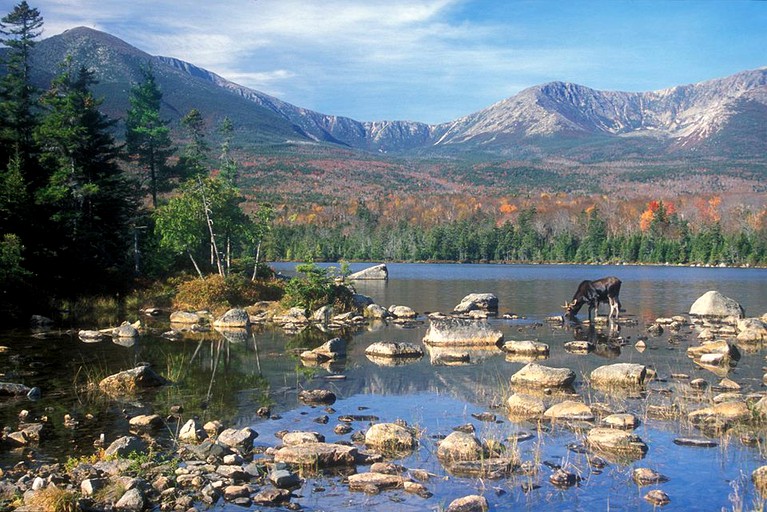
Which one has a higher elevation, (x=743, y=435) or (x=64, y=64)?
(x=64, y=64)

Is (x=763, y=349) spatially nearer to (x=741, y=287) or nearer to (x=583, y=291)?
(x=583, y=291)

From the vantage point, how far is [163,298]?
3841cm

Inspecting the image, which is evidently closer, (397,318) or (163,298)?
(397,318)

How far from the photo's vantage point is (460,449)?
1178 centimetres

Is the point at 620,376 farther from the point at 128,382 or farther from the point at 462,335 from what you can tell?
the point at 128,382

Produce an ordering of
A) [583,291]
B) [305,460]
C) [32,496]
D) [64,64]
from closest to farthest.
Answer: [32,496] < [305,460] < [583,291] < [64,64]

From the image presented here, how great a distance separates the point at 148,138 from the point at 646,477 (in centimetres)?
4332

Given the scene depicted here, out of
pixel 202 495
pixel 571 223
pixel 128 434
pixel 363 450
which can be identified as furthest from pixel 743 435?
pixel 571 223

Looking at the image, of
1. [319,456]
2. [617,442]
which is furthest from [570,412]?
[319,456]

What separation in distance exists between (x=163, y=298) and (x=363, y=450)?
29.0m

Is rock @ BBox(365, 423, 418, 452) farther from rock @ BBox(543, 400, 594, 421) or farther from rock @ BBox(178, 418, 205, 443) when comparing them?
rock @ BBox(543, 400, 594, 421)

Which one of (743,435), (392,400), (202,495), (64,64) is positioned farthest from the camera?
(64,64)

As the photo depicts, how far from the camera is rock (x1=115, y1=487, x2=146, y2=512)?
9.37 meters

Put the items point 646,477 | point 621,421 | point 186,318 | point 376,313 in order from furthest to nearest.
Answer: point 376,313
point 186,318
point 621,421
point 646,477
